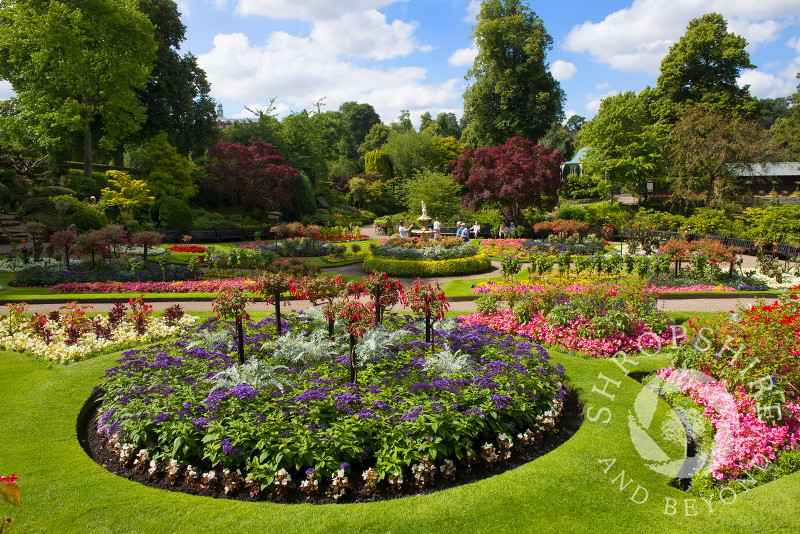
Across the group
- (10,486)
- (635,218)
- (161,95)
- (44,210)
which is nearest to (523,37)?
(635,218)

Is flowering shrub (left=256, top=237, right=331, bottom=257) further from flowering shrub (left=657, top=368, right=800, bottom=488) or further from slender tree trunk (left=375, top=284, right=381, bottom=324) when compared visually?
flowering shrub (left=657, top=368, right=800, bottom=488)

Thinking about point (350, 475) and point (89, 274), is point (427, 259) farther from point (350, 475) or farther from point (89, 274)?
point (350, 475)

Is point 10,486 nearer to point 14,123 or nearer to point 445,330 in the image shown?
point 445,330

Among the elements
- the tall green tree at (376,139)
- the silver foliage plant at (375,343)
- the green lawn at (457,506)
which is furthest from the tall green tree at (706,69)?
the green lawn at (457,506)

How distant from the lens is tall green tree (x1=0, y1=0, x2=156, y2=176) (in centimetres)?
2583

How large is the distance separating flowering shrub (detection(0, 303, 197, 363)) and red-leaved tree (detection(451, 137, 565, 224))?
67.3 ft

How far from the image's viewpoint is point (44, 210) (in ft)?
76.2

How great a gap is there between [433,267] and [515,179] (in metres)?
11.9

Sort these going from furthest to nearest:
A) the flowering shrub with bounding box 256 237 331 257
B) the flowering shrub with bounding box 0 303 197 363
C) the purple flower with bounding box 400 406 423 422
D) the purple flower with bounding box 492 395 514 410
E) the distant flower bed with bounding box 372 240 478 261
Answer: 1. the flowering shrub with bounding box 256 237 331 257
2. the distant flower bed with bounding box 372 240 478 261
3. the flowering shrub with bounding box 0 303 197 363
4. the purple flower with bounding box 492 395 514 410
5. the purple flower with bounding box 400 406 423 422

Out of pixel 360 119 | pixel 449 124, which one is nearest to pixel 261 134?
pixel 360 119

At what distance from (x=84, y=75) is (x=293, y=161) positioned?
14.4 meters

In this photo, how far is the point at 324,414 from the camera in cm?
509

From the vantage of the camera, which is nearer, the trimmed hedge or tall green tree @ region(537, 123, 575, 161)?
the trimmed hedge

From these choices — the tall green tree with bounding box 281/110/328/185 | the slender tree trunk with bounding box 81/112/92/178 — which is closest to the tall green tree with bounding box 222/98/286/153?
the tall green tree with bounding box 281/110/328/185
